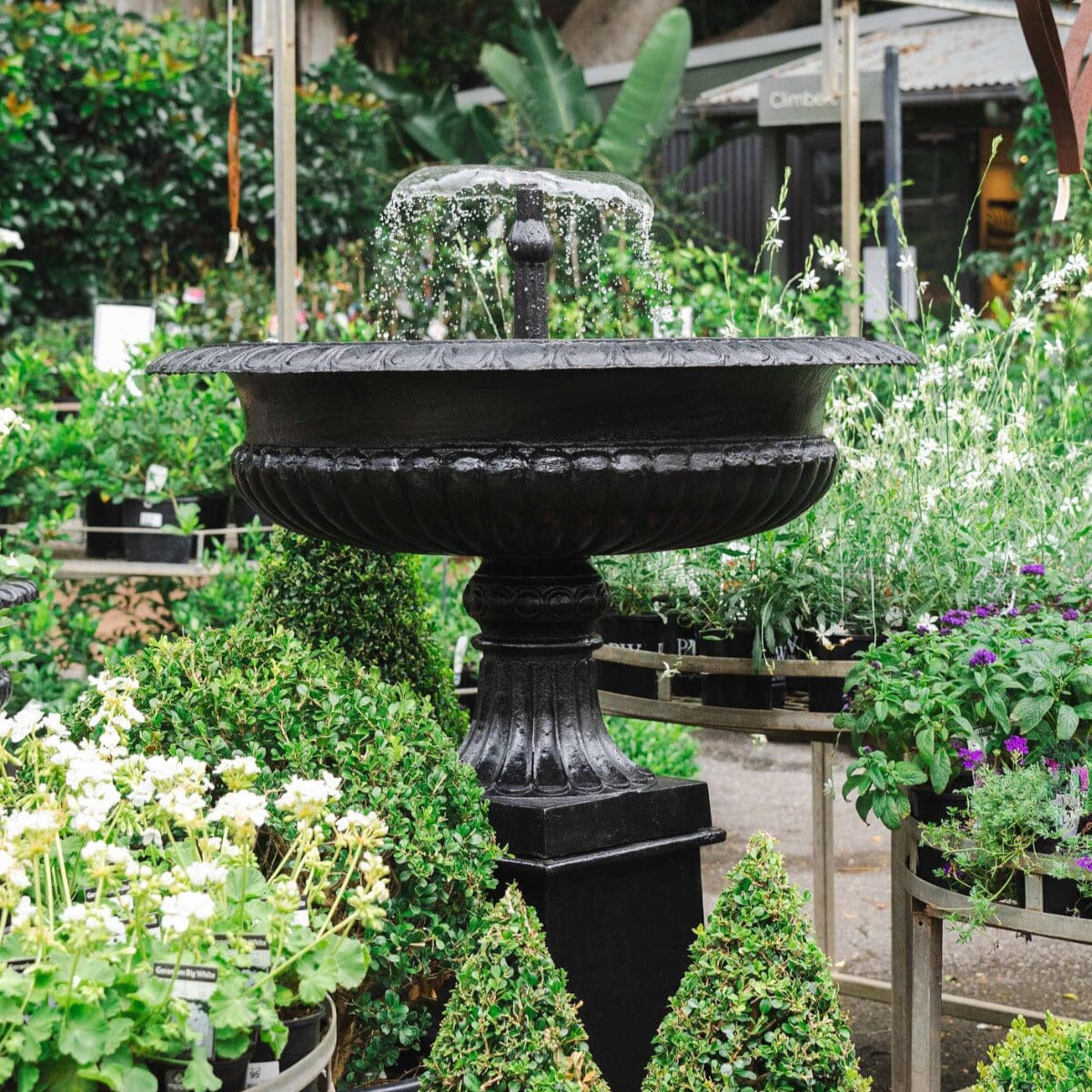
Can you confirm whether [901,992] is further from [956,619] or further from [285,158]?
[285,158]

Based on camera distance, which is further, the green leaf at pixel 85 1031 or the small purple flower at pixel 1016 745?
the small purple flower at pixel 1016 745

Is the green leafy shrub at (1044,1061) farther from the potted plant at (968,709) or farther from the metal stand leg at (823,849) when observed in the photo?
the metal stand leg at (823,849)

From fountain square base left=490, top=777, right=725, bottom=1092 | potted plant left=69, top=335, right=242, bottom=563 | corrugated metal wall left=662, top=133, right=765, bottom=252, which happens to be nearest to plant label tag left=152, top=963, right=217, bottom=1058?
fountain square base left=490, top=777, right=725, bottom=1092

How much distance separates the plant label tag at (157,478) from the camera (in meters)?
5.03

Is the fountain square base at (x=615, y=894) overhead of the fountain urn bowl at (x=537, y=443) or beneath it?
beneath

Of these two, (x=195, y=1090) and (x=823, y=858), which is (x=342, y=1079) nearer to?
(x=195, y=1090)

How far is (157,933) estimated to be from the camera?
1.89 meters

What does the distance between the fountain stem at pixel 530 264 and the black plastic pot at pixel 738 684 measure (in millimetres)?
767

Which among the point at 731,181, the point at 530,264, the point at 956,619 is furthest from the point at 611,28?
the point at 956,619

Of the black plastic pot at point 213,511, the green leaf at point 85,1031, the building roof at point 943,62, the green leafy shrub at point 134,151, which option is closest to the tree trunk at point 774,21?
the building roof at point 943,62

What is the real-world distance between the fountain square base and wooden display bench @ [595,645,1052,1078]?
0.37 meters

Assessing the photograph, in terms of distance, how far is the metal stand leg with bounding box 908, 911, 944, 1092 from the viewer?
107 inches

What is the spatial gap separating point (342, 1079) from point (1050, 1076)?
1.04 m

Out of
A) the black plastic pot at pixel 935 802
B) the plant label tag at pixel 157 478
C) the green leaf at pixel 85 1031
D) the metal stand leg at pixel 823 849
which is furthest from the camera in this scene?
the plant label tag at pixel 157 478
